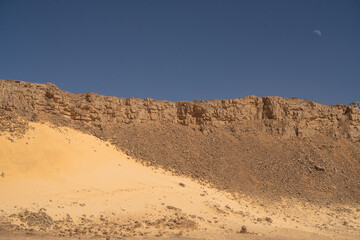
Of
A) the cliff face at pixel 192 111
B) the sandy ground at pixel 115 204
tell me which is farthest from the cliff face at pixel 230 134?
the sandy ground at pixel 115 204

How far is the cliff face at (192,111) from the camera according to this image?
67.9 ft

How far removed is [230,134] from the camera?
24.1 metres

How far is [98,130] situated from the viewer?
2133 centimetres

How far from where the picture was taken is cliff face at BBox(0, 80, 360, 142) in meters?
20.7

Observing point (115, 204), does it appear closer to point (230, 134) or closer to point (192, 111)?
point (230, 134)

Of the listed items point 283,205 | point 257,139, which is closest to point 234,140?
point 257,139

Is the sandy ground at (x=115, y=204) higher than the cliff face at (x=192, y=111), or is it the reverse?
the cliff face at (x=192, y=111)

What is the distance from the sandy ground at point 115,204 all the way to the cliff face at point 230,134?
55.1 inches

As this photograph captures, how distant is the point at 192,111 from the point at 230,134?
3.17 meters

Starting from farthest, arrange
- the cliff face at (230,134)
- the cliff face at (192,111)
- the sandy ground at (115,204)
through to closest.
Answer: the cliff face at (192,111) → the cliff face at (230,134) → the sandy ground at (115,204)

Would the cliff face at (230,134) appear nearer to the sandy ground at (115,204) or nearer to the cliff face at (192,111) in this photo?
the cliff face at (192,111)

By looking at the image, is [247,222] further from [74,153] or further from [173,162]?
[74,153]

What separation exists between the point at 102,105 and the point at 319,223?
1437 cm

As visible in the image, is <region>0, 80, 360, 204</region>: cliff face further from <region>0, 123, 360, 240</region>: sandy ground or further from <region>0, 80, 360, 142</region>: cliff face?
<region>0, 123, 360, 240</region>: sandy ground
